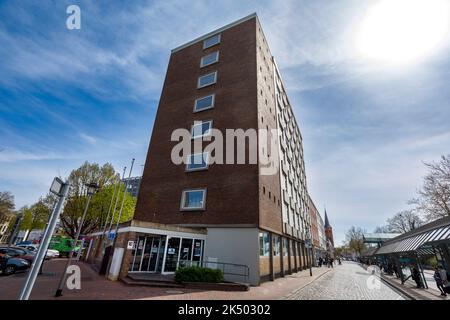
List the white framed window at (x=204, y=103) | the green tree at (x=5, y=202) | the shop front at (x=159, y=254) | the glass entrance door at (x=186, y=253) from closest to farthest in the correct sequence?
the shop front at (x=159, y=254) < the glass entrance door at (x=186, y=253) < the white framed window at (x=204, y=103) < the green tree at (x=5, y=202)

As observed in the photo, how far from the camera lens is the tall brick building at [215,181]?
51.6 ft

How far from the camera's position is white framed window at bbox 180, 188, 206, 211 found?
18.9 meters

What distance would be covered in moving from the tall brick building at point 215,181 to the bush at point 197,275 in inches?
111

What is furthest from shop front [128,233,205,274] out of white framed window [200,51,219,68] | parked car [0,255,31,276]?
white framed window [200,51,219,68]

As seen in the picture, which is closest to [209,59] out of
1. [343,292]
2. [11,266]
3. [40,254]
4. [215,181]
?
[215,181]

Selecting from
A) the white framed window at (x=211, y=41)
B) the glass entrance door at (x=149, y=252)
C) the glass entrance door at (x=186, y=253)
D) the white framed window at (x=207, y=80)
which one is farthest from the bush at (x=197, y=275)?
the white framed window at (x=211, y=41)

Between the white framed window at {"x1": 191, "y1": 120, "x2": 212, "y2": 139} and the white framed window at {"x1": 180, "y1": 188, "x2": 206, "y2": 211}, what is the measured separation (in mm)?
5592

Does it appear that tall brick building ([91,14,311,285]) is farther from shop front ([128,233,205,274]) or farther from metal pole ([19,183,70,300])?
metal pole ([19,183,70,300])

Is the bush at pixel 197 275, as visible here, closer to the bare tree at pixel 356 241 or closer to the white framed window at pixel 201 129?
the white framed window at pixel 201 129

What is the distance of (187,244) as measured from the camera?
1652 centimetres

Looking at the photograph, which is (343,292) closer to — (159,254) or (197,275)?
(197,275)

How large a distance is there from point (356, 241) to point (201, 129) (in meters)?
98.1

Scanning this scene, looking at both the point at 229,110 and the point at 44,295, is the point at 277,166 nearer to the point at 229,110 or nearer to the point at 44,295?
the point at 229,110
